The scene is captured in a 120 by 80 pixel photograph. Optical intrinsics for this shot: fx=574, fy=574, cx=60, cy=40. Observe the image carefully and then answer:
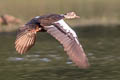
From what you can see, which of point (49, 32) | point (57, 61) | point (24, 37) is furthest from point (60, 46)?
point (49, 32)

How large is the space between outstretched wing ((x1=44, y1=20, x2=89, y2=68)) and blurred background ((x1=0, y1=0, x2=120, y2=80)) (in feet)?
8.16

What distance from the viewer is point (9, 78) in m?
13.7

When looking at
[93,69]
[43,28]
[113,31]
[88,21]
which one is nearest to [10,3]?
[88,21]

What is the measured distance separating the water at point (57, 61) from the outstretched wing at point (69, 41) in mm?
2486

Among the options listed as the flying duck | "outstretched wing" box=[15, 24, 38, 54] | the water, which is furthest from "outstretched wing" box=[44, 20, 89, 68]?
the water

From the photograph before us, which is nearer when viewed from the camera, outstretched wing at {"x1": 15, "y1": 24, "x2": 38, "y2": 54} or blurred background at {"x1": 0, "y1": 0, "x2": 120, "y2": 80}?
outstretched wing at {"x1": 15, "y1": 24, "x2": 38, "y2": 54}

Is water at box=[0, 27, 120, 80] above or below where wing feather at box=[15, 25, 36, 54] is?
below

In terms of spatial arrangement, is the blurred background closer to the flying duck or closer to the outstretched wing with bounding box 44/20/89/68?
the flying duck

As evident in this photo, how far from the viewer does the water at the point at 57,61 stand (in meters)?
13.8

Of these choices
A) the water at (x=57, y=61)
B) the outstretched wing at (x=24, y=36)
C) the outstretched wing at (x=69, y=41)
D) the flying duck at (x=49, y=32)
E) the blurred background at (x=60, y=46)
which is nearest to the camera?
the outstretched wing at (x=69, y=41)

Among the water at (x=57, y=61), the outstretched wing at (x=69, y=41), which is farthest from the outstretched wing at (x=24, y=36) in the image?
the water at (x=57, y=61)

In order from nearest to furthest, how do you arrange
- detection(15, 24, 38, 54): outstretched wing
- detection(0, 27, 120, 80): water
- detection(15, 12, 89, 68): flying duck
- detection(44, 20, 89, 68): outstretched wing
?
detection(44, 20, 89, 68): outstretched wing → detection(15, 12, 89, 68): flying duck → detection(15, 24, 38, 54): outstretched wing → detection(0, 27, 120, 80): water

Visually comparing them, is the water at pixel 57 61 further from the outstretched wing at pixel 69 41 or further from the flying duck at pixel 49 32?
the outstretched wing at pixel 69 41

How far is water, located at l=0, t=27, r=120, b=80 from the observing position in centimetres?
1378
